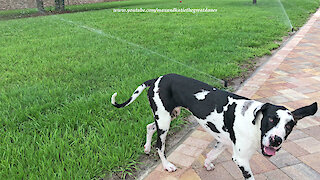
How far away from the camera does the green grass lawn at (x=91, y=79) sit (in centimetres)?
281

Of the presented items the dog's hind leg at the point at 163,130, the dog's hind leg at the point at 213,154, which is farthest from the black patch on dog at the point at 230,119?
the dog's hind leg at the point at 163,130

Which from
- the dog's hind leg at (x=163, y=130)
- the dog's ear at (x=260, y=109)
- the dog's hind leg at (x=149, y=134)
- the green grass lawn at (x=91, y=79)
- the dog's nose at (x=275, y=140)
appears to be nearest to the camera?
the dog's nose at (x=275, y=140)

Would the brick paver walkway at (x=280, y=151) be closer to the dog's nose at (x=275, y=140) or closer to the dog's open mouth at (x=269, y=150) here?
the dog's open mouth at (x=269, y=150)

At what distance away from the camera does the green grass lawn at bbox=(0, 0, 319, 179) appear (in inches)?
110

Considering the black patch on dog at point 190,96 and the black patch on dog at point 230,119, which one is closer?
the black patch on dog at point 230,119

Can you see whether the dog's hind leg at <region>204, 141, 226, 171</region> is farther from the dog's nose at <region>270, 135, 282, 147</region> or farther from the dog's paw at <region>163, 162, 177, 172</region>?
the dog's nose at <region>270, 135, 282, 147</region>

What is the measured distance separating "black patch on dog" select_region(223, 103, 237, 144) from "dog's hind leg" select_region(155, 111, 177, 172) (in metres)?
0.63

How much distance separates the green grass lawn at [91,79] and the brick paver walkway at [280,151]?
53 cm

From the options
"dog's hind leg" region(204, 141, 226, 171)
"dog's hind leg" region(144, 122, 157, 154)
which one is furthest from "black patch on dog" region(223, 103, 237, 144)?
"dog's hind leg" region(144, 122, 157, 154)

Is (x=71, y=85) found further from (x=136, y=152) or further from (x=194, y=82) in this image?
(x=194, y=82)

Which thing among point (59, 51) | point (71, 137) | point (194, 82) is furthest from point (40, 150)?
point (59, 51)

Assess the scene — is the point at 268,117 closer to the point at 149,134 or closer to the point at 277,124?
the point at 277,124

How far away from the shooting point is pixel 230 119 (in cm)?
212

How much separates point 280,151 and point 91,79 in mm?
3804
